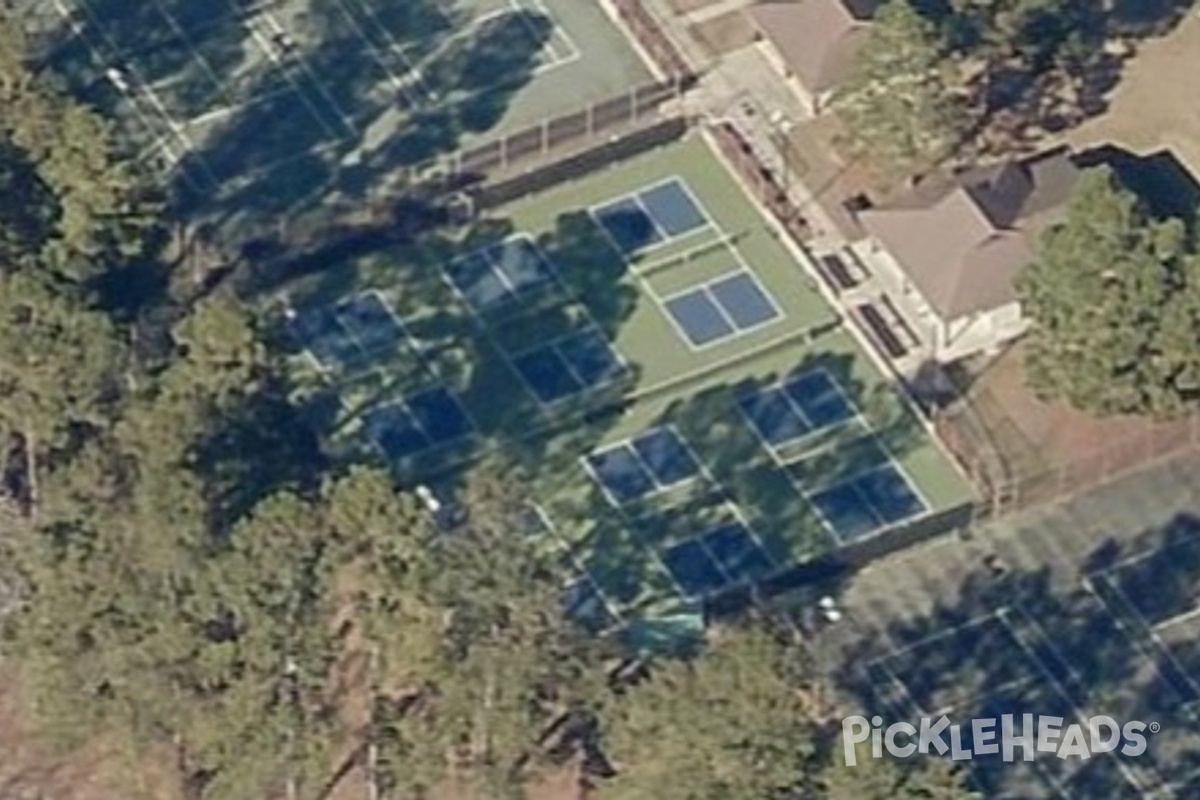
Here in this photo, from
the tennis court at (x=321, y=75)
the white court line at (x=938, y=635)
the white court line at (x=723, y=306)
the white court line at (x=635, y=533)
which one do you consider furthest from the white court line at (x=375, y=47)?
the white court line at (x=938, y=635)

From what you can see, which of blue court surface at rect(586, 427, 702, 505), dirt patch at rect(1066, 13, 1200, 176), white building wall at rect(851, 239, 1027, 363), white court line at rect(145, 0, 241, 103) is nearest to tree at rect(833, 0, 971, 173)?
white building wall at rect(851, 239, 1027, 363)

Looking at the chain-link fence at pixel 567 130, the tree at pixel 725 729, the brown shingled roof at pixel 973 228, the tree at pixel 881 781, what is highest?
the chain-link fence at pixel 567 130

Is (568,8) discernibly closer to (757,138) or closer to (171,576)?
(757,138)

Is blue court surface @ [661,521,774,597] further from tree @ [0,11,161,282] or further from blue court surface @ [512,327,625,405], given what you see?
tree @ [0,11,161,282]

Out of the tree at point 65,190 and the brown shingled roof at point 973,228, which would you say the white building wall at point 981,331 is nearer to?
the brown shingled roof at point 973,228

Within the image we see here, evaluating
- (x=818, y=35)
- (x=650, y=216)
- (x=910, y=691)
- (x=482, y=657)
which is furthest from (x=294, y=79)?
(x=482, y=657)

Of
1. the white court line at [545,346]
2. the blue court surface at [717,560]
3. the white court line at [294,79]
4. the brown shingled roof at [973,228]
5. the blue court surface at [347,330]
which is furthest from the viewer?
the white court line at [294,79]

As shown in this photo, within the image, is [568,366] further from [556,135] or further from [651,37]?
[651,37]
